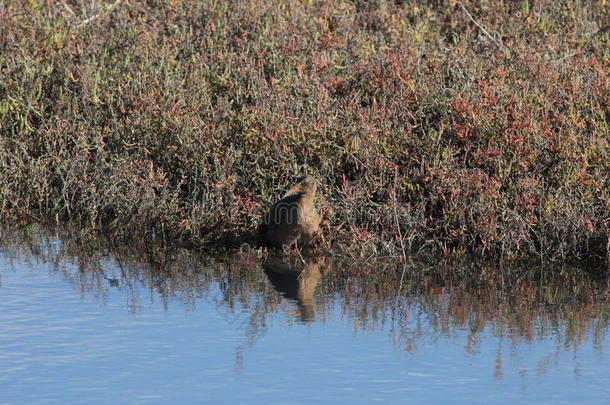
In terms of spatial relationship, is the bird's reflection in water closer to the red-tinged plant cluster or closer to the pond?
the pond

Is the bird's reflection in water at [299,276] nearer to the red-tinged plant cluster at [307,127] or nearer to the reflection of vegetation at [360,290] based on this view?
the reflection of vegetation at [360,290]

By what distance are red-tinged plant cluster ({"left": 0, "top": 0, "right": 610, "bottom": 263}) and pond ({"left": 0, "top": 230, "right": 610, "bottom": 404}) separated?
529 millimetres

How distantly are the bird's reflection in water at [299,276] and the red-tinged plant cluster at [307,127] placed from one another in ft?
1.13

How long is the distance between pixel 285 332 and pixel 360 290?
1.30 metres

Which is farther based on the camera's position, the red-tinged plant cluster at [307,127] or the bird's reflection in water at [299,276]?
the red-tinged plant cluster at [307,127]

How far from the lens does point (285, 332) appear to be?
306 inches

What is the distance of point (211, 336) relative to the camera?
25.1 ft

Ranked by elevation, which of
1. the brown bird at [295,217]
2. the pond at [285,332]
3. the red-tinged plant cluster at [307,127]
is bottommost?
the pond at [285,332]

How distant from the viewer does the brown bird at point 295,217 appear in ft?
32.1

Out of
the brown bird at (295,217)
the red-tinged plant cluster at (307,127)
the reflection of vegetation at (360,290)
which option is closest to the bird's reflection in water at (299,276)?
the reflection of vegetation at (360,290)

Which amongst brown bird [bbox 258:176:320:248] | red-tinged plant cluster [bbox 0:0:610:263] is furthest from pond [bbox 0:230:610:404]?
red-tinged plant cluster [bbox 0:0:610:263]

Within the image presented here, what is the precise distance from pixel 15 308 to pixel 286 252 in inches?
97.6

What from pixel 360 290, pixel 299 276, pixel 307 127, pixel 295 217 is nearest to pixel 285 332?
pixel 360 290

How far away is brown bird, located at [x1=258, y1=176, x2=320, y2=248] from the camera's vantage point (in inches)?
386
